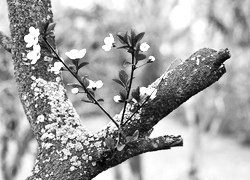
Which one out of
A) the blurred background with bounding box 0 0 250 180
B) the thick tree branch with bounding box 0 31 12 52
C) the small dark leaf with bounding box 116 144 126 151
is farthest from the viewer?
the blurred background with bounding box 0 0 250 180

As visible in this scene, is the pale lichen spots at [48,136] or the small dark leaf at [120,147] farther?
the pale lichen spots at [48,136]

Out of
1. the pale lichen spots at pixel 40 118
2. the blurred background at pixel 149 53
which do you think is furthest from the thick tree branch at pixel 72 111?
the blurred background at pixel 149 53

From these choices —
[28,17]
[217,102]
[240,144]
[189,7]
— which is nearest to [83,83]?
[28,17]

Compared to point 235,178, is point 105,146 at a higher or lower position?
lower

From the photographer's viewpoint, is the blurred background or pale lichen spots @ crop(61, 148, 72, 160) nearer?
pale lichen spots @ crop(61, 148, 72, 160)

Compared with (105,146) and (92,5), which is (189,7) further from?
(105,146)

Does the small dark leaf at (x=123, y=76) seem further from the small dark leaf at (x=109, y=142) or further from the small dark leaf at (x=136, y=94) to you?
the small dark leaf at (x=109, y=142)

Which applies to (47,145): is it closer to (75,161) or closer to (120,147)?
(75,161)

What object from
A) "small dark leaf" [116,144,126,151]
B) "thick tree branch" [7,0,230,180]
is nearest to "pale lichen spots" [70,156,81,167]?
"thick tree branch" [7,0,230,180]

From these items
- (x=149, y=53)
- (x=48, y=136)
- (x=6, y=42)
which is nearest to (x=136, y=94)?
(x=48, y=136)

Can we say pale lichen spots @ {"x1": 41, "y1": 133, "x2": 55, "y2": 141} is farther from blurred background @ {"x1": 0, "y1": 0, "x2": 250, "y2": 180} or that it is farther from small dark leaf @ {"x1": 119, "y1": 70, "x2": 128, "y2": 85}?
blurred background @ {"x1": 0, "y1": 0, "x2": 250, "y2": 180}

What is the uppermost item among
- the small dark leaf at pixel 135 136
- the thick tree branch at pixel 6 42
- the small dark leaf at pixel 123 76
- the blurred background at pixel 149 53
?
the blurred background at pixel 149 53
